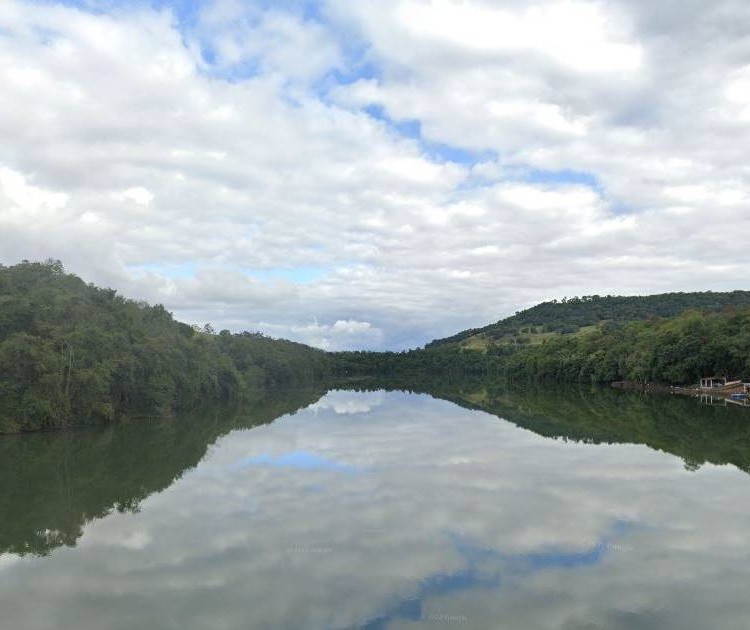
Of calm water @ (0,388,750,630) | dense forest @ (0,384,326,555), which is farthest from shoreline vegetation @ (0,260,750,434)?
calm water @ (0,388,750,630)

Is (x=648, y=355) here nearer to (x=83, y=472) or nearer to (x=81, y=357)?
(x=81, y=357)

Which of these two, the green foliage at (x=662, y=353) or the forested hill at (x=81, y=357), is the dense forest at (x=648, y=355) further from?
the forested hill at (x=81, y=357)

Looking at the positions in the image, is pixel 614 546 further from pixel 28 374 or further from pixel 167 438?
pixel 28 374

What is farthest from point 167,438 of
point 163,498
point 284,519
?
point 284,519

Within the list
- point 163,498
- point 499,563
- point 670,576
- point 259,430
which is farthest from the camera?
point 259,430

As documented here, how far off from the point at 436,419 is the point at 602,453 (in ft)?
67.5

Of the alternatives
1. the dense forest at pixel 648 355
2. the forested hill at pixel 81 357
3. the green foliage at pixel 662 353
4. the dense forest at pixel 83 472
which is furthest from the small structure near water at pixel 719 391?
the forested hill at pixel 81 357

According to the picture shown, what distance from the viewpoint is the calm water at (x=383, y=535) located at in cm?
1160

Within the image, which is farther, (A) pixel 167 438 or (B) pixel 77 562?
(A) pixel 167 438

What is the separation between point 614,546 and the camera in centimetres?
1502

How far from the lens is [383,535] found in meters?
16.3

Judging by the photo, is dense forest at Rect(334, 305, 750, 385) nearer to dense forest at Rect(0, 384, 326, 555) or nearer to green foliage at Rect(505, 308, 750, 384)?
green foliage at Rect(505, 308, 750, 384)

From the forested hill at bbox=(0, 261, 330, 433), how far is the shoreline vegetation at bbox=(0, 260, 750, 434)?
9 cm

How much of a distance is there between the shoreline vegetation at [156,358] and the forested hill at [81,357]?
0.31 ft
